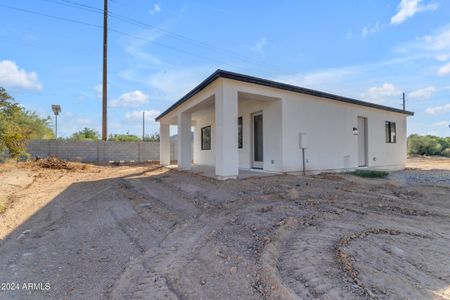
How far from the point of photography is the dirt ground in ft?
6.99

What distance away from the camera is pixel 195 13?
12.1 meters

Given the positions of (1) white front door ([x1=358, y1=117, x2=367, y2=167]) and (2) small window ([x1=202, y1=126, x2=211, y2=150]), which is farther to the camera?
(2) small window ([x1=202, y1=126, x2=211, y2=150])

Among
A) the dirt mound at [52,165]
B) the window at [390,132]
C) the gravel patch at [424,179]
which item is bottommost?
the gravel patch at [424,179]

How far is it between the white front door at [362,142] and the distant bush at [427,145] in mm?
20306

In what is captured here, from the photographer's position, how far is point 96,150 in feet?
55.1

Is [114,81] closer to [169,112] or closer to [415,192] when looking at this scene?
[169,112]

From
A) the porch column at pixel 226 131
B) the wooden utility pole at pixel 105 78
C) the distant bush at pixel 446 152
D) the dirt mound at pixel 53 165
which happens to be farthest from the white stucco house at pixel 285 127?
the distant bush at pixel 446 152

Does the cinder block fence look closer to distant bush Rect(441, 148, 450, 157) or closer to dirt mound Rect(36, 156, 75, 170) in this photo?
dirt mound Rect(36, 156, 75, 170)

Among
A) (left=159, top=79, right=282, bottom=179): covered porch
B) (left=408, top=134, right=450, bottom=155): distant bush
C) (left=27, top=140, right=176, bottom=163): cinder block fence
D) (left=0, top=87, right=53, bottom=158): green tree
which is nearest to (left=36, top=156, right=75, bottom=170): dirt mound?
(left=0, top=87, right=53, bottom=158): green tree

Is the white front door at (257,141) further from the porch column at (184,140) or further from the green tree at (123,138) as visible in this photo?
the green tree at (123,138)

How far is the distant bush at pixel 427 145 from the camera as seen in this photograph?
25.6 metres

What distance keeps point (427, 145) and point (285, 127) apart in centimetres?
2577

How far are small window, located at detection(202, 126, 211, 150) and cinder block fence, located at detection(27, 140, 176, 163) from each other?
6348mm

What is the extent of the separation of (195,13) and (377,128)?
10.4 metres
